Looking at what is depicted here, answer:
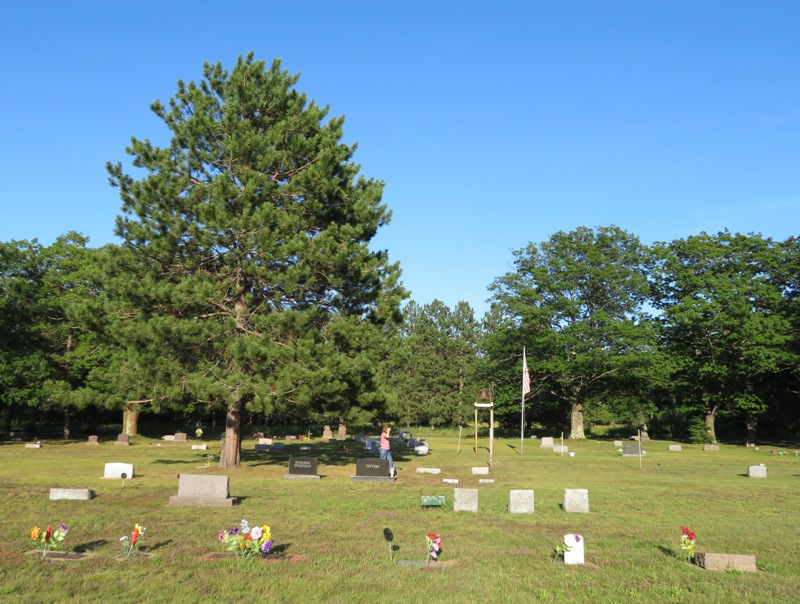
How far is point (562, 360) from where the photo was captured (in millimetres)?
54469

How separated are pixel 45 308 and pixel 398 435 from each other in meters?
31.8

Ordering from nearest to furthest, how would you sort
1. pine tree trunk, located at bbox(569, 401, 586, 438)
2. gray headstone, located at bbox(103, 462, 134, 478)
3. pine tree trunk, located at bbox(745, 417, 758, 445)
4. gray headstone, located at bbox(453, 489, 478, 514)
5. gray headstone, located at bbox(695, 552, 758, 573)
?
gray headstone, located at bbox(695, 552, 758, 573) → gray headstone, located at bbox(453, 489, 478, 514) → gray headstone, located at bbox(103, 462, 134, 478) → pine tree trunk, located at bbox(745, 417, 758, 445) → pine tree trunk, located at bbox(569, 401, 586, 438)

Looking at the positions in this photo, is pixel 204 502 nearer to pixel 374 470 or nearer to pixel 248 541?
pixel 248 541

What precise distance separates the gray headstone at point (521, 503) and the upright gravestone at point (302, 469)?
408 inches

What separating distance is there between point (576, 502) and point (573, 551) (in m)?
6.43

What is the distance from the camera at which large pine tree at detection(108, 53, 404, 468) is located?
82.3 feet

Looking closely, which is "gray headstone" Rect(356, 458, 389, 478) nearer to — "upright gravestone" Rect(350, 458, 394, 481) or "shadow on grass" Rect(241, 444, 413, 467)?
"upright gravestone" Rect(350, 458, 394, 481)

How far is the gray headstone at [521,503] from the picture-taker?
16984mm

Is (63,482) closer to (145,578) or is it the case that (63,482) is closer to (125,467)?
(125,467)

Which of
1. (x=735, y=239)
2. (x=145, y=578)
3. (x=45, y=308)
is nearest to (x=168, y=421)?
(x=45, y=308)

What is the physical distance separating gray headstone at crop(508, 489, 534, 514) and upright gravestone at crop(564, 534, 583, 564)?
573cm

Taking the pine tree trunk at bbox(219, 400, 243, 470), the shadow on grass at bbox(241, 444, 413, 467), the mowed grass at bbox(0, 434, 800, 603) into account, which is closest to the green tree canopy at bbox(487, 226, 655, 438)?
the shadow on grass at bbox(241, 444, 413, 467)

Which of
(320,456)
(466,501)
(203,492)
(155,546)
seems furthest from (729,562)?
(320,456)

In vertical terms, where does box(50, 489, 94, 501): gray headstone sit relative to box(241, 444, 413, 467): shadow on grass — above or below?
above
